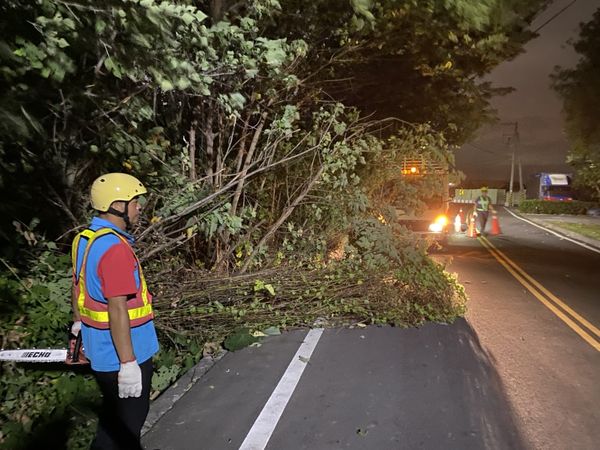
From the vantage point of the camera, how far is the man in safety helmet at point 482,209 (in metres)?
18.9

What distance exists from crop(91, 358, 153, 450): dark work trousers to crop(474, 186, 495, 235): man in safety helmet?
17896mm

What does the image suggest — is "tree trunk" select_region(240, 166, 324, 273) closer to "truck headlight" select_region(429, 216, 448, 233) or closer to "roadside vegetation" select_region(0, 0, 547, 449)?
"roadside vegetation" select_region(0, 0, 547, 449)

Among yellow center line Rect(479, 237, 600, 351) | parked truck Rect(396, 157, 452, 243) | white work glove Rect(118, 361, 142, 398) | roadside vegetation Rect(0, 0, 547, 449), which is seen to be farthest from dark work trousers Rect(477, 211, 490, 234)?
white work glove Rect(118, 361, 142, 398)

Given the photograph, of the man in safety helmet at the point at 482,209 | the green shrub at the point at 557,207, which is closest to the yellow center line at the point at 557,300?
the man in safety helmet at the point at 482,209

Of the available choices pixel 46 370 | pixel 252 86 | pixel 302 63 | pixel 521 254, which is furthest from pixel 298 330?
pixel 521 254

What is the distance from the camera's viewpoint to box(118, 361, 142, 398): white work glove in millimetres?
2529

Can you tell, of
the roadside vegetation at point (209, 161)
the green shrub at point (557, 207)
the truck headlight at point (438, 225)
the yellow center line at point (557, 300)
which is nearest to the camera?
the roadside vegetation at point (209, 161)

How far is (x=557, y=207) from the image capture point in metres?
37.7

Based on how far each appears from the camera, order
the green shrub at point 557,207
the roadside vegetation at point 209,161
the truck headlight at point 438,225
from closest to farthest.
Answer: the roadside vegetation at point 209,161 → the truck headlight at point 438,225 → the green shrub at point 557,207

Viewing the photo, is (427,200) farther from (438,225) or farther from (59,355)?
(59,355)

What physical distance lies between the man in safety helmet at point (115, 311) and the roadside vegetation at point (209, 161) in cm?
89

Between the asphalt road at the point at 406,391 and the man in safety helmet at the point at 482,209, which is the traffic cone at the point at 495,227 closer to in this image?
the man in safety helmet at the point at 482,209

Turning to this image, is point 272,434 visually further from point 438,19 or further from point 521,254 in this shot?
point 521,254

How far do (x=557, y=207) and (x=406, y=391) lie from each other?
39.1 meters
